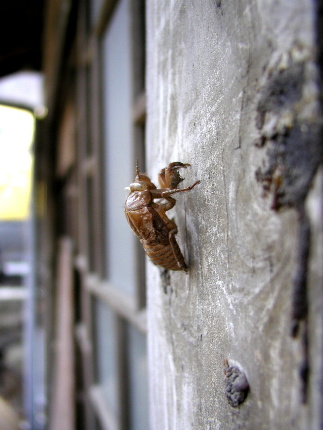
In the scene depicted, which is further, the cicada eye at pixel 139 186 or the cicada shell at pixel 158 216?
the cicada eye at pixel 139 186

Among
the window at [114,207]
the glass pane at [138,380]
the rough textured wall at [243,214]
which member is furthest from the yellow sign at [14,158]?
the rough textured wall at [243,214]

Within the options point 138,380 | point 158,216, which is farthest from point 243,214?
point 138,380

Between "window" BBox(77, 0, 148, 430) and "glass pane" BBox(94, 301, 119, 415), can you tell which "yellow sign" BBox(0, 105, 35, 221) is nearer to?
"window" BBox(77, 0, 148, 430)

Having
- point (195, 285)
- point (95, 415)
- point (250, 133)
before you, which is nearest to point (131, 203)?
point (195, 285)

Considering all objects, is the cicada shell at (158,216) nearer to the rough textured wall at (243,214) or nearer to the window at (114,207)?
the rough textured wall at (243,214)

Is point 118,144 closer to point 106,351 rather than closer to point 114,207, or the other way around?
point 114,207

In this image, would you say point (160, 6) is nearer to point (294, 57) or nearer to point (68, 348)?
point (294, 57)

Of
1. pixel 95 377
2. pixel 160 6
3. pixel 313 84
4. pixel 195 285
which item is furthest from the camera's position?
pixel 95 377

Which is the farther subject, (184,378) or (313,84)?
(184,378)
